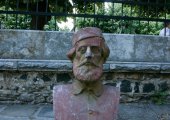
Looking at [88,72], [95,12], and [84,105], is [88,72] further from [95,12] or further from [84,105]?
[95,12]

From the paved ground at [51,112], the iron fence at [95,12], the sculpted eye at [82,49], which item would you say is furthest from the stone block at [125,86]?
the sculpted eye at [82,49]

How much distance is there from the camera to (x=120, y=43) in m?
5.91

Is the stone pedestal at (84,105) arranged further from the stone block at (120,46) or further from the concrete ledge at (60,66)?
the stone block at (120,46)

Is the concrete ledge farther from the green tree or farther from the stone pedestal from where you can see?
the stone pedestal

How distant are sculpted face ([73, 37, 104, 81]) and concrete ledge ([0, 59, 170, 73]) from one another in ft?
7.05

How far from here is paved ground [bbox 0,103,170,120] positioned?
16.0ft

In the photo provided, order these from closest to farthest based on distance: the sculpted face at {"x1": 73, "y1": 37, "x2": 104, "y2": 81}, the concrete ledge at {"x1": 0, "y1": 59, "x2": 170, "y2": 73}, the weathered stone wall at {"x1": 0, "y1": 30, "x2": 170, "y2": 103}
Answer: the sculpted face at {"x1": 73, "y1": 37, "x2": 104, "y2": 81} → the concrete ledge at {"x1": 0, "y1": 59, "x2": 170, "y2": 73} → the weathered stone wall at {"x1": 0, "y1": 30, "x2": 170, "y2": 103}

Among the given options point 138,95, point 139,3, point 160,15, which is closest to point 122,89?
point 138,95

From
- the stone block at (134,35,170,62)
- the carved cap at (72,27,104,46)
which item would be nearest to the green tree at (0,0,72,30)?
the stone block at (134,35,170,62)

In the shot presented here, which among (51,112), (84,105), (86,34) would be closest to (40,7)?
(51,112)

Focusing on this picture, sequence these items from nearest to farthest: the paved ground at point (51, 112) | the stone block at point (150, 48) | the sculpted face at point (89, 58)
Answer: the sculpted face at point (89, 58) < the paved ground at point (51, 112) < the stone block at point (150, 48)

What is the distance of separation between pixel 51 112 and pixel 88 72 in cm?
194

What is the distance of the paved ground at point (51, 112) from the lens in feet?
16.0

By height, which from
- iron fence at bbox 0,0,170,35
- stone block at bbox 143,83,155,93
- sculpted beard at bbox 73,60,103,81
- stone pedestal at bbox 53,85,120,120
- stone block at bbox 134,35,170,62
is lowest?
stone block at bbox 143,83,155,93
